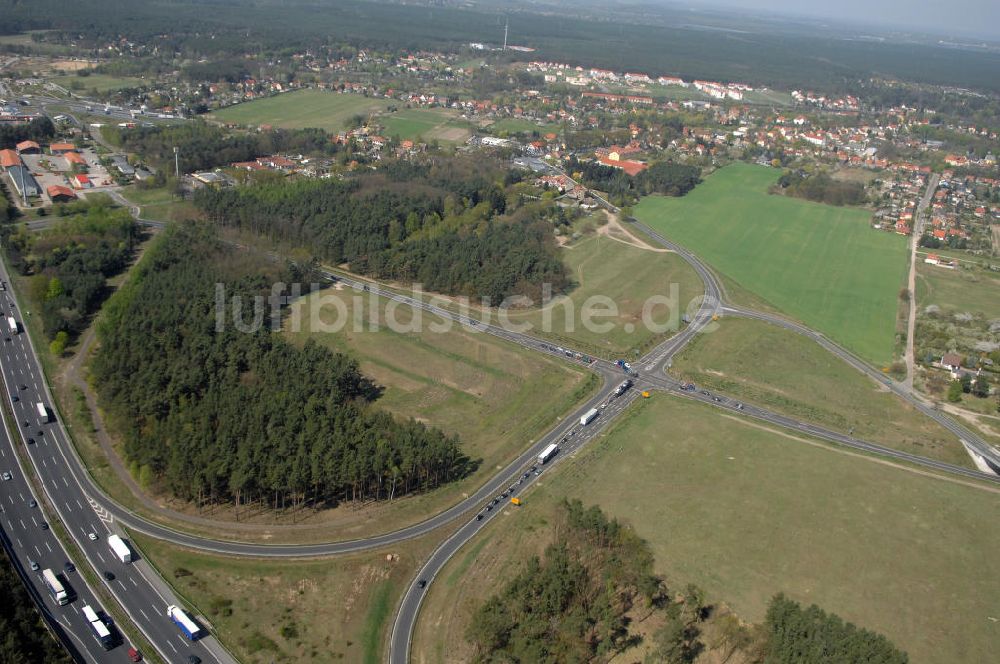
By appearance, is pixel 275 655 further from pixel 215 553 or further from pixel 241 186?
Answer: pixel 241 186

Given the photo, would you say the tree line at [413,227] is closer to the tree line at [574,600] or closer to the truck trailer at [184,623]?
the tree line at [574,600]

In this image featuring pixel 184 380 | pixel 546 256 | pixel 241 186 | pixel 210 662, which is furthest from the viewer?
pixel 241 186

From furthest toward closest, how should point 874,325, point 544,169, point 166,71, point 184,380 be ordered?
point 166,71 < point 544,169 < point 874,325 < point 184,380

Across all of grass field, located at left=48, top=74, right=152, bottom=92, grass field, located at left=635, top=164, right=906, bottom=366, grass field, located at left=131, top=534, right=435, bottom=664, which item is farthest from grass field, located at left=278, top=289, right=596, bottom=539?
grass field, located at left=48, top=74, right=152, bottom=92

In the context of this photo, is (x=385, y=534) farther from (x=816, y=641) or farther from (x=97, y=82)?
(x=97, y=82)

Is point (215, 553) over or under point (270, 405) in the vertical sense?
under

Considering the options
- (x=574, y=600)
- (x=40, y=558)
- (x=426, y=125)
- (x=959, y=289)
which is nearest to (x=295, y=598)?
(x=40, y=558)

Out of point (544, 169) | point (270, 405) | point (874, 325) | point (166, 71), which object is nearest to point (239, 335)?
point (270, 405)

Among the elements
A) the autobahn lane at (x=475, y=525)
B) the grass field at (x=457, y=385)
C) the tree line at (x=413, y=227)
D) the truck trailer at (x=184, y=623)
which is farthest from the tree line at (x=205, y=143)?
the truck trailer at (x=184, y=623)
